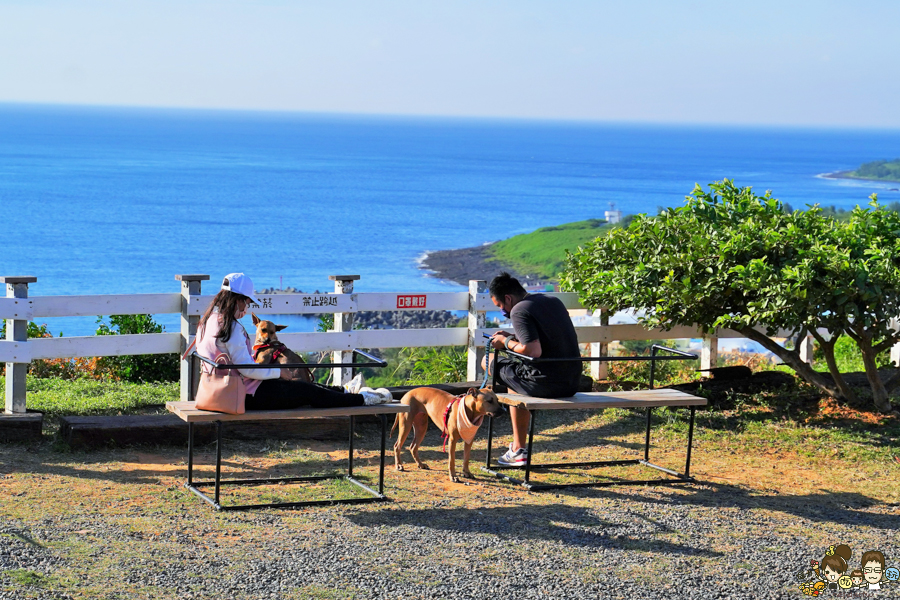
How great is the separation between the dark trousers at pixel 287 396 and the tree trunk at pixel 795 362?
4.52 metres

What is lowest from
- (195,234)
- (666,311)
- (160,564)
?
(160,564)

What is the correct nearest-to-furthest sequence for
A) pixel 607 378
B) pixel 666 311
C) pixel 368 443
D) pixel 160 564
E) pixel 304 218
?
1. pixel 160 564
2. pixel 368 443
3. pixel 666 311
4. pixel 607 378
5. pixel 304 218

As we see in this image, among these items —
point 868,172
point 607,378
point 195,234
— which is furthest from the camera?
point 868,172

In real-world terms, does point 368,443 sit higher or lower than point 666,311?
lower

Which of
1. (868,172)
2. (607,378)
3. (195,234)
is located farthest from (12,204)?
(868,172)

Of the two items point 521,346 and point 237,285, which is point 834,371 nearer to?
point 521,346

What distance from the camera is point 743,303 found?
955 cm

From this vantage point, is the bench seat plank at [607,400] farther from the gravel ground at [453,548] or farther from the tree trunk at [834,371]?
the tree trunk at [834,371]

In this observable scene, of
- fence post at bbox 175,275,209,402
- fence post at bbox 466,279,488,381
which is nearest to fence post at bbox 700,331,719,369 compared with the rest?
fence post at bbox 466,279,488,381

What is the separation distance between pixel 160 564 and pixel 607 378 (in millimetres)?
6545

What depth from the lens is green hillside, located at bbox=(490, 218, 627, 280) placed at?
64250 millimetres

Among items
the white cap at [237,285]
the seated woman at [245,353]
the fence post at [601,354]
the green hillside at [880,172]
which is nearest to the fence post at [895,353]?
the fence post at [601,354]

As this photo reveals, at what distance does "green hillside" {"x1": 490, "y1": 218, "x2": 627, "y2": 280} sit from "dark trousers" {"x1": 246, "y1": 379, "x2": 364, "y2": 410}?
52.3m

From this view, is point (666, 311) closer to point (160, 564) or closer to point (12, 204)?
point (160, 564)
